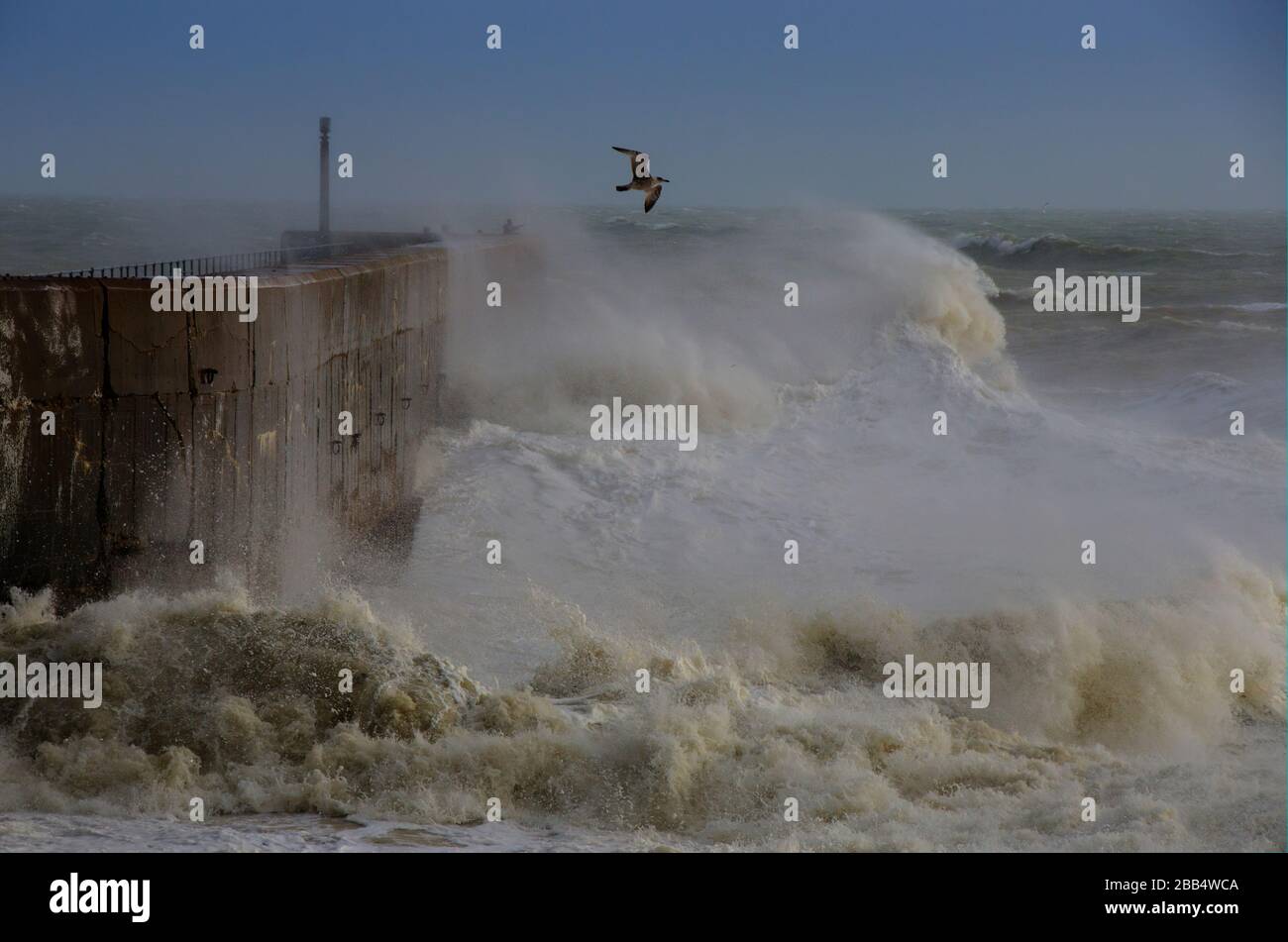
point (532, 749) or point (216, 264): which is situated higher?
point (216, 264)

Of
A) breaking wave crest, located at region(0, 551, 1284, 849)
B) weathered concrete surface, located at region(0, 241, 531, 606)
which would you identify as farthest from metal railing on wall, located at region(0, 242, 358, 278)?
breaking wave crest, located at region(0, 551, 1284, 849)

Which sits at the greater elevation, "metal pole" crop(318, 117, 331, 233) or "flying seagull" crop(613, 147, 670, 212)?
"metal pole" crop(318, 117, 331, 233)

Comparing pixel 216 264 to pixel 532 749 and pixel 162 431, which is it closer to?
pixel 162 431

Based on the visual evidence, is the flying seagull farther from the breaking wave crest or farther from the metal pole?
the metal pole

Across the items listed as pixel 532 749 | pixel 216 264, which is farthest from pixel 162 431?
pixel 216 264

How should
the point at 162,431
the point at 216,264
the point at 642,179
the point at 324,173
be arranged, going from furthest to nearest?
the point at 324,173 < the point at 216,264 < the point at 642,179 < the point at 162,431

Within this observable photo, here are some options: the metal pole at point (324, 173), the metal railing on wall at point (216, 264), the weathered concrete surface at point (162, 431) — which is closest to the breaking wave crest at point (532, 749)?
the weathered concrete surface at point (162, 431)

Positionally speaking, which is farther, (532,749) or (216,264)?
(216,264)

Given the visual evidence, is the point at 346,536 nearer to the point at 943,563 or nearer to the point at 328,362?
the point at 328,362

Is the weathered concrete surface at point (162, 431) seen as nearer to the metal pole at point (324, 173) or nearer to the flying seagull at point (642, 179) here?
the flying seagull at point (642, 179)
